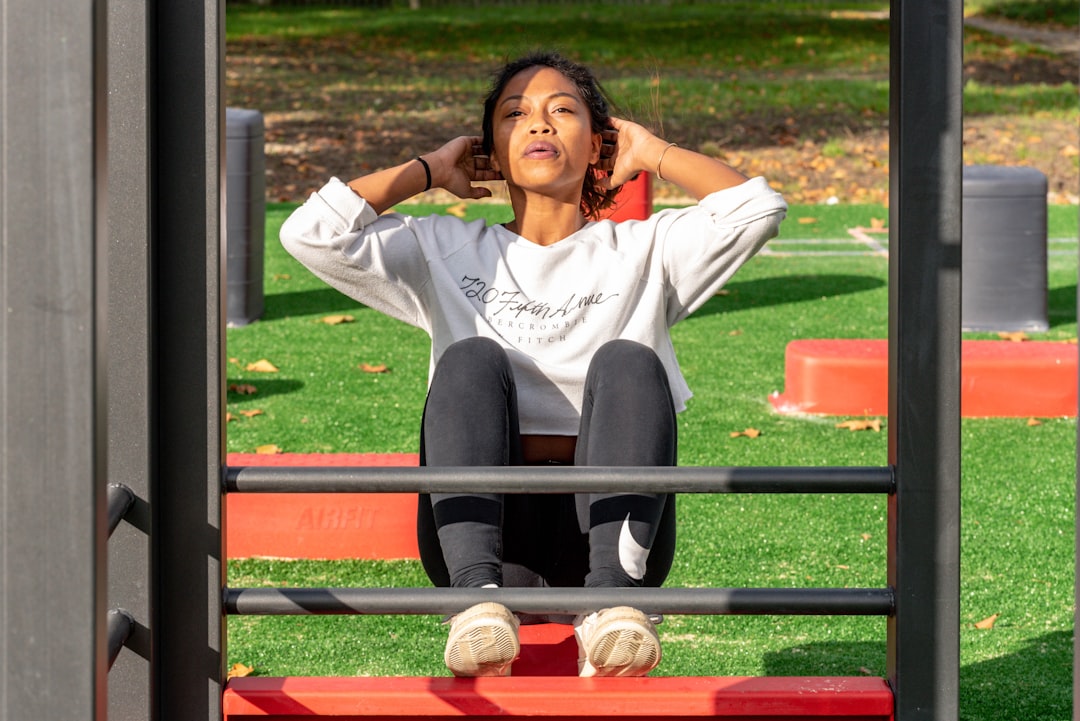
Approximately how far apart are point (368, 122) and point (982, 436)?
33.8 ft

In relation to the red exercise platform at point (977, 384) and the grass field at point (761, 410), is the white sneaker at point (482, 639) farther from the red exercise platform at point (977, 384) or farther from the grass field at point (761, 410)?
the red exercise platform at point (977, 384)

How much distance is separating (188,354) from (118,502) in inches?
9.6

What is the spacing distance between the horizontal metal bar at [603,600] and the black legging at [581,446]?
17 cm

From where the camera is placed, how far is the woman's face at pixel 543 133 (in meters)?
2.85

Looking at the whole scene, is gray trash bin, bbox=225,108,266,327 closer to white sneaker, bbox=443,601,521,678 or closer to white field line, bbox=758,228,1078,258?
white field line, bbox=758,228,1078,258

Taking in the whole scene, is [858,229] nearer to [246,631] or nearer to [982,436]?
[982,436]

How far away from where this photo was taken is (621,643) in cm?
228

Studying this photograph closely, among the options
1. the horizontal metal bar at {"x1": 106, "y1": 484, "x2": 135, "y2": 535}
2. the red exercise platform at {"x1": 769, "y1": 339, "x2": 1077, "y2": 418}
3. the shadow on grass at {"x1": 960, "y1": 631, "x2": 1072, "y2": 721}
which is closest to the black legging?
the horizontal metal bar at {"x1": 106, "y1": 484, "x2": 135, "y2": 535}

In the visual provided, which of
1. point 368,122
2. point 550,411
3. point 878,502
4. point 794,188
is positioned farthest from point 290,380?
point 368,122

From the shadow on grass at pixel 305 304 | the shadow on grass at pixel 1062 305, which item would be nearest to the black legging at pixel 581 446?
the shadow on grass at pixel 305 304

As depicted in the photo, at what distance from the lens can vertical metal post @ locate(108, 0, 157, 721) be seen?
2.20 meters

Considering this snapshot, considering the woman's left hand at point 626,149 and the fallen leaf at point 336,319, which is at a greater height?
the woman's left hand at point 626,149

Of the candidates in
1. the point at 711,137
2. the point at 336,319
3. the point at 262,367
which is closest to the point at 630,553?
the point at 262,367

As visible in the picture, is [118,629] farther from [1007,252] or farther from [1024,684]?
[1007,252]
